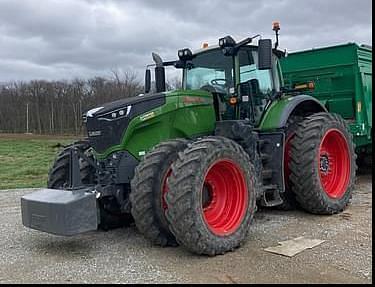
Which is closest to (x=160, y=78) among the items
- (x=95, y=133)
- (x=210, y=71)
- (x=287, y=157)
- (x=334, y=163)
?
(x=210, y=71)

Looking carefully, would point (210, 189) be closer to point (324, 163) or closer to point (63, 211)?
point (63, 211)

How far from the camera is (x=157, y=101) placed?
5.20m

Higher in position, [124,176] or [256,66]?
[256,66]

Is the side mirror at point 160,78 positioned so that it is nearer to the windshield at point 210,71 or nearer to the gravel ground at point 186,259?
the windshield at point 210,71

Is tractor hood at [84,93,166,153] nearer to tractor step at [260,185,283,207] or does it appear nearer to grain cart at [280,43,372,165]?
tractor step at [260,185,283,207]

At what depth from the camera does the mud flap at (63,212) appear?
14.2ft

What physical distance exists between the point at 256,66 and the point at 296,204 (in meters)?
1.98

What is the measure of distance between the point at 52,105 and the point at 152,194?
4555cm

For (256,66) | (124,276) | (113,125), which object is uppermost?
(256,66)

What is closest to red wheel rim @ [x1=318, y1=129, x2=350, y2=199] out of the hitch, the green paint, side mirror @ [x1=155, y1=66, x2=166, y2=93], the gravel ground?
the gravel ground

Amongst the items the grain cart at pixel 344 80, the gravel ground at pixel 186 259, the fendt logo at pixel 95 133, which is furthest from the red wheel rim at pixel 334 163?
the fendt logo at pixel 95 133

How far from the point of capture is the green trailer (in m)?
8.13

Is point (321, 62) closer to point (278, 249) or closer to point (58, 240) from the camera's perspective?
point (278, 249)

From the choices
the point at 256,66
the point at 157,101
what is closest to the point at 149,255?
the point at 157,101
